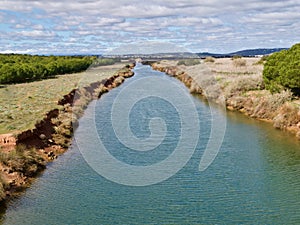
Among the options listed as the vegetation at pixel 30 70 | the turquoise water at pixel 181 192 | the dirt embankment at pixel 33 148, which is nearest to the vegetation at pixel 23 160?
the dirt embankment at pixel 33 148

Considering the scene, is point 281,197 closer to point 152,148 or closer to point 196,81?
point 152,148

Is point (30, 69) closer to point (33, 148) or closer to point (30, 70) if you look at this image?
point (30, 70)

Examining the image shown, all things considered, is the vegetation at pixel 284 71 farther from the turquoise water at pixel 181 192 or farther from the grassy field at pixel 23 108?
the grassy field at pixel 23 108

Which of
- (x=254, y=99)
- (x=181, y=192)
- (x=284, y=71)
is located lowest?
(x=181, y=192)

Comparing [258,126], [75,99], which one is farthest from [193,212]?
[75,99]

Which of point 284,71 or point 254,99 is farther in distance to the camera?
point 254,99

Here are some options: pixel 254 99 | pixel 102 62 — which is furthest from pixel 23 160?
pixel 102 62
